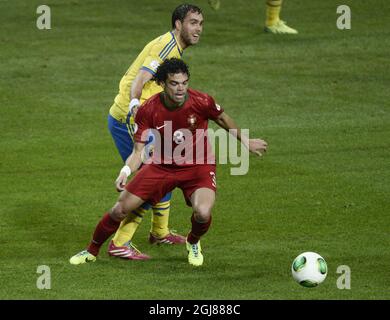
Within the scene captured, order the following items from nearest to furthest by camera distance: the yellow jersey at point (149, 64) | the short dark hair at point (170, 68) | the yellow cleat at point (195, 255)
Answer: the short dark hair at point (170, 68) < the yellow cleat at point (195, 255) < the yellow jersey at point (149, 64)

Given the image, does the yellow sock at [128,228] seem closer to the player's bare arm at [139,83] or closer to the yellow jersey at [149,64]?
the yellow jersey at [149,64]

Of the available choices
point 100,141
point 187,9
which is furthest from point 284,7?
point 187,9

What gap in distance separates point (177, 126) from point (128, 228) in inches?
49.3

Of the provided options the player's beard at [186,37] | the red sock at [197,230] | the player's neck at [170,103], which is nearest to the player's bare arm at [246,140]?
the player's neck at [170,103]

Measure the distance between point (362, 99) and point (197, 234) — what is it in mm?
8296

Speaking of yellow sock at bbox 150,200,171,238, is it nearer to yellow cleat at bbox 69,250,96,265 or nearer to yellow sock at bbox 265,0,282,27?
yellow cleat at bbox 69,250,96,265

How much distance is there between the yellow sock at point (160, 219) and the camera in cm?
1198

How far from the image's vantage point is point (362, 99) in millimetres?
18844

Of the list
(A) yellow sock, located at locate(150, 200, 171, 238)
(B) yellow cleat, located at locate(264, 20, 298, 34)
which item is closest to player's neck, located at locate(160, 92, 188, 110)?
(A) yellow sock, located at locate(150, 200, 171, 238)

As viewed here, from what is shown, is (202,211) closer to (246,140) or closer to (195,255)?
(195,255)

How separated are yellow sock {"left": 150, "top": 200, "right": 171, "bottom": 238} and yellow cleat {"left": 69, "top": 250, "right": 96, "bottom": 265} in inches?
37.7

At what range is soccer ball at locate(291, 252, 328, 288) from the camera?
33.4ft

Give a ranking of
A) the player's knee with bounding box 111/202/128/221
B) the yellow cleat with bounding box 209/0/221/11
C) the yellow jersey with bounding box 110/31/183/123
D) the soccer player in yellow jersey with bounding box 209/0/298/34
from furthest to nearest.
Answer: the soccer player in yellow jersey with bounding box 209/0/298/34 → the yellow cleat with bounding box 209/0/221/11 → the yellow jersey with bounding box 110/31/183/123 → the player's knee with bounding box 111/202/128/221
